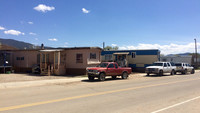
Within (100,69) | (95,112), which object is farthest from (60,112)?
(100,69)

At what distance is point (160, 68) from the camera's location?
77.6 feet

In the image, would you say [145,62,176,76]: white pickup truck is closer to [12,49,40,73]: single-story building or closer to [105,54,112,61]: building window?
[105,54,112,61]: building window

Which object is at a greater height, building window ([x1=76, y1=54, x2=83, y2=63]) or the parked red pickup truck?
building window ([x1=76, y1=54, x2=83, y2=63])

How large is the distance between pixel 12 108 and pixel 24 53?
2146 cm

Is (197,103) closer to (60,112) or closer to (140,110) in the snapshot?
(140,110)

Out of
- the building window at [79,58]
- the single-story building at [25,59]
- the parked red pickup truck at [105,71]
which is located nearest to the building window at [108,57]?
the building window at [79,58]

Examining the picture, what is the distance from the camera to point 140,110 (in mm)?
6652

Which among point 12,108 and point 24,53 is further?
point 24,53

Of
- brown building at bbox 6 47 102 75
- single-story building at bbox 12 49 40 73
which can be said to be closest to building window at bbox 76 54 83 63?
brown building at bbox 6 47 102 75

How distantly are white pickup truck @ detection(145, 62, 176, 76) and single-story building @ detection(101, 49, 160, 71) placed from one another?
12.7ft

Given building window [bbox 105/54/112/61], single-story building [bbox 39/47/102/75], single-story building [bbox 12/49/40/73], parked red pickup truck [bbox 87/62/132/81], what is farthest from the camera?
building window [bbox 105/54/112/61]

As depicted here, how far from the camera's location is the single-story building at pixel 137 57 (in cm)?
2964

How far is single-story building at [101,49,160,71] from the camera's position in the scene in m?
29.6

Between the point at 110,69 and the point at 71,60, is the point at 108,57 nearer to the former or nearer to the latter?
the point at 71,60
